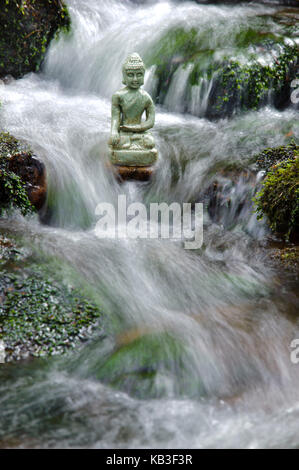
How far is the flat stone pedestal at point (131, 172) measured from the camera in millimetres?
6352

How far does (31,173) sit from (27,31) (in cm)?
405

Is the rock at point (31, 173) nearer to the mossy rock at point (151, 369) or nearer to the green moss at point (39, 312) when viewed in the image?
the green moss at point (39, 312)

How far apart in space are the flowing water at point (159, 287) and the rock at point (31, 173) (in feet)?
0.55

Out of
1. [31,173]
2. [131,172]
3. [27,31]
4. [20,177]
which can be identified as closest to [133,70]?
[131,172]

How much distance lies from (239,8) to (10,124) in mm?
5956

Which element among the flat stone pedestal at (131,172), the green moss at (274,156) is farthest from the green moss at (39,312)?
the green moss at (274,156)

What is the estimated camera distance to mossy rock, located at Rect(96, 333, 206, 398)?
3699 mm

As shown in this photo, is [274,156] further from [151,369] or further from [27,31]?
[27,31]

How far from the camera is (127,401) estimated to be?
11.7 feet

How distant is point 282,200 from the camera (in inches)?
218

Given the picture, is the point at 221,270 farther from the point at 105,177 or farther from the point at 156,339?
the point at 105,177

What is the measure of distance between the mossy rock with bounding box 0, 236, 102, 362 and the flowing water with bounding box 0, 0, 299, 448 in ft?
0.43

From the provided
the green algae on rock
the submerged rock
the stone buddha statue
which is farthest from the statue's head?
the green algae on rock
